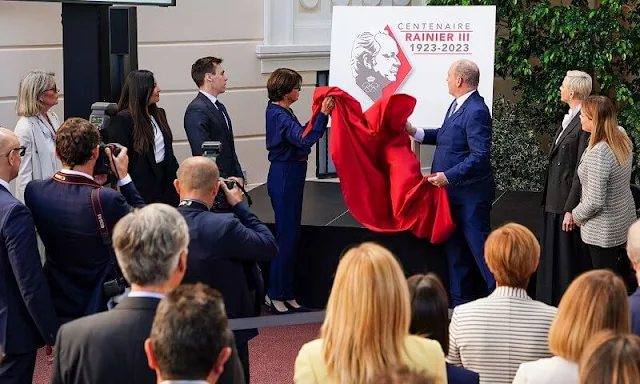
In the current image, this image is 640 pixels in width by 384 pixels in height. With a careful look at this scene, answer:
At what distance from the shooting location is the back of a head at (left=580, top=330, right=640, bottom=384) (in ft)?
9.29

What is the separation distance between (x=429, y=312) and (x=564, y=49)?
6375 millimetres

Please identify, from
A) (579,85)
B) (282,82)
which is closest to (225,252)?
(282,82)

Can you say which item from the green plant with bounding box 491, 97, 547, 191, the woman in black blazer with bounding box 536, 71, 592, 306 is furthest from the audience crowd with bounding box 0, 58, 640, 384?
the green plant with bounding box 491, 97, 547, 191

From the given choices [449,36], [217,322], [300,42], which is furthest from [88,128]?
[300,42]

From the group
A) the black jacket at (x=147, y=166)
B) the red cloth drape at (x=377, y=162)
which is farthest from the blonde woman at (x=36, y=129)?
the red cloth drape at (x=377, y=162)

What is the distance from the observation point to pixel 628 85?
32.1 feet

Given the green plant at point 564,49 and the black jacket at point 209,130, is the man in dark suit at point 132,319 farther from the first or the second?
the green plant at point 564,49

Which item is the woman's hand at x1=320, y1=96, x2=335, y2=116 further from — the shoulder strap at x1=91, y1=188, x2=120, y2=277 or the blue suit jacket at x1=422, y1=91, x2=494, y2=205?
the shoulder strap at x1=91, y1=188, x2=120, y2=277

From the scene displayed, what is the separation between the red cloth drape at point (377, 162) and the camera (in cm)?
714

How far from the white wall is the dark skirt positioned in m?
3.27

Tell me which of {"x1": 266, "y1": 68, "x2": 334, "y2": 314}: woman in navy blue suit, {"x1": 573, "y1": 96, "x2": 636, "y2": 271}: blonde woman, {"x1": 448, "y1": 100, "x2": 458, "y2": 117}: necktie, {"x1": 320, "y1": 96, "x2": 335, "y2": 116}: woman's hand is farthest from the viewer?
{"x1": 266, "y1": 68, "x2": 334, "y2": 314}: woman in navy blue suit

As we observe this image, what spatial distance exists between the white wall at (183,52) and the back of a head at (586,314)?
5969 mm

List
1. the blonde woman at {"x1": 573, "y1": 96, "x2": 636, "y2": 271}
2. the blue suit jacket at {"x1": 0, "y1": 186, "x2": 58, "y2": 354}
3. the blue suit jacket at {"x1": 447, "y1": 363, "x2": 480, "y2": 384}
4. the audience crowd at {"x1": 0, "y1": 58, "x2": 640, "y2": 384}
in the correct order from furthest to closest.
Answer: the blonde woman at {"x1": 573, "y1": 96, "x2": 636, "y2": 271}, the blue suit jacket at {"x1": 0, "y1": 186, "x2": 58, "y2": 354}, the blue suit jacket at {"x1": 447, "y1": 363, "x2": 480, "y2": 384}, the audience crowd at {"x1": 0, "y1": 58, "x2": 640, "y2": 384}

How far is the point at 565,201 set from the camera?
6887 millimetres
